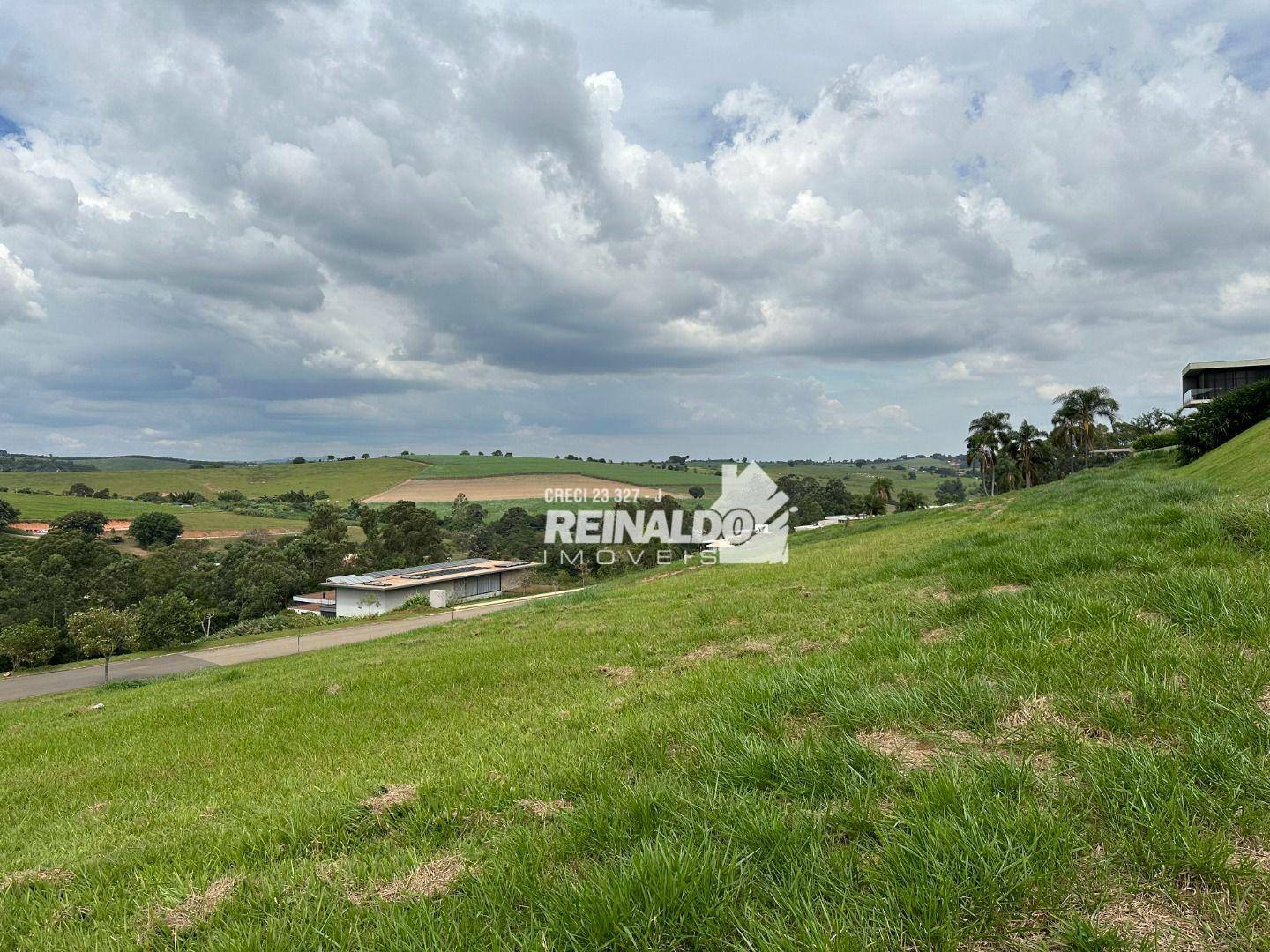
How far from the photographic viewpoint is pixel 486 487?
474 ft

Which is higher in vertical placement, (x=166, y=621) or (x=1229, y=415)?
(x=1229, y=415)

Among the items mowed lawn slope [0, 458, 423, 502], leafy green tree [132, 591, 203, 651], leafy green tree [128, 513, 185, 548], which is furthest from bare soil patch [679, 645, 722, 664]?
mowed lawn slope [0, 458, 423, 502]

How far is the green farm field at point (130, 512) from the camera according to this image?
359 ft

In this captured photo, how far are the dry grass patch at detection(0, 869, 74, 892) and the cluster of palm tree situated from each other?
75.2m

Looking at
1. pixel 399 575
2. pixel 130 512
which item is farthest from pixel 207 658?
pixel 130 512

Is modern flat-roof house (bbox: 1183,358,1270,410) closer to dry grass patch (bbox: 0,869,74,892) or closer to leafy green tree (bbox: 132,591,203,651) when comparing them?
dry grass patch (bbox: 0,869,74,892)

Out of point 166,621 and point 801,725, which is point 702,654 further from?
point 166,621

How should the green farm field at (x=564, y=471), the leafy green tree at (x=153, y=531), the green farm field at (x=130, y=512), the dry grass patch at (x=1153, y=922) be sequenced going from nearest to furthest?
1. the dry grass patch at (x=1153, y=922)
2. the leafy green tree at (x=153, y=531)
3. the green farm field at (x=130, y=512)
4. the green farm field at (x=564, y=471)

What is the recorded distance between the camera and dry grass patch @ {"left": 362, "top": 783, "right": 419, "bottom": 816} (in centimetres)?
399

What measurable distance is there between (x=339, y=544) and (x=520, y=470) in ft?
261

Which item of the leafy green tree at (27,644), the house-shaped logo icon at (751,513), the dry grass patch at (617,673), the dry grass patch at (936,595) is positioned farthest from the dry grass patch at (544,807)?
the leafy green tree at (27,644)

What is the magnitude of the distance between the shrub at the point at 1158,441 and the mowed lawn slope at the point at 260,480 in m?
148

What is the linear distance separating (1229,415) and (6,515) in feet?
508

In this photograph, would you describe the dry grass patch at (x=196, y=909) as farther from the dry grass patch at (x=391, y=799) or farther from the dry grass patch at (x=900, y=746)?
the dry grass patch at (x=900, y=746)
